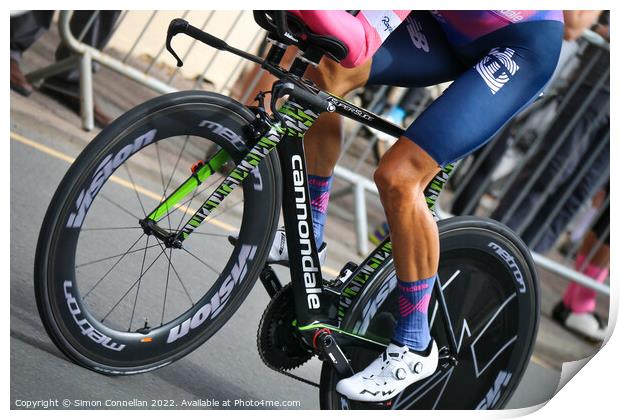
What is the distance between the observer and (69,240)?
3160 millimetres

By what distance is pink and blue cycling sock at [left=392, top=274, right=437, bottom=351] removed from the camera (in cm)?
360

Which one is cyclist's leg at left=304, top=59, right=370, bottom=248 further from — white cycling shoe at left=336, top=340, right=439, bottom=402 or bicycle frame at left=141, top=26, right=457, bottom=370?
white cycling shoe at left=336, top=340, right=439, bottom=402

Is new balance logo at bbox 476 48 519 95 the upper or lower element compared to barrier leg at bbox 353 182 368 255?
upper

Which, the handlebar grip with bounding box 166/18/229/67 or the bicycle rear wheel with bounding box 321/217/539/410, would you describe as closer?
the handlebar grip with bounding box 166/18/229/67

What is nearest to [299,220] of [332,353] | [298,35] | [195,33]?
[332,353]

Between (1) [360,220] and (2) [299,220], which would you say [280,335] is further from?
(1) [360,220]

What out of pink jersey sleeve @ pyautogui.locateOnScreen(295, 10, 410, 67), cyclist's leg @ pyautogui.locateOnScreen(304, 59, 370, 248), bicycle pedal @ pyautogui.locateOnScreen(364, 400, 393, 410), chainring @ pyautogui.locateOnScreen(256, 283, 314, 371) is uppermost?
pink jersey sleeve @ pyautogui.locateOnScreen(295, 10, 410, 67)

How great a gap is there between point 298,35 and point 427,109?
0.49 m

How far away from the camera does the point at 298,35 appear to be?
3.23 meters

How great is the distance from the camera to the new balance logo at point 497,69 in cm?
341

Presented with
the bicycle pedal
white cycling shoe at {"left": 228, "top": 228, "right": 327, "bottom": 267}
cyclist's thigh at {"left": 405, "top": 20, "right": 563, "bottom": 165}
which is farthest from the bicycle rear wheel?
cyclist's thigh at {"left": 405, "top": 20, "right": 563, "bottom": 165}

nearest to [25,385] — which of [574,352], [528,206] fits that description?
[574,352]

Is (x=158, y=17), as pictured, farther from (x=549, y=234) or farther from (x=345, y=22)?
(x=549, y=234)

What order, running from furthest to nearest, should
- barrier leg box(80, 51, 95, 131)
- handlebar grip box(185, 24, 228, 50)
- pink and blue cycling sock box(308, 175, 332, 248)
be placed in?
1. barrier leg box(80, 51, 95, 131)
2. pink and blue cycling sock box(308, 175, 332, 248)
3. handlebar grip box(185, 24, 228, 50)
